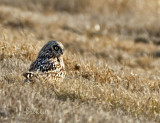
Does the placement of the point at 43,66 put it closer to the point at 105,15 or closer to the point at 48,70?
the point at 48,70

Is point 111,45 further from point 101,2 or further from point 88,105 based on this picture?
point 88,105

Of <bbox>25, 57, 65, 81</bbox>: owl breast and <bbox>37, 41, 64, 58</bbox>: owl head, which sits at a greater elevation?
<bbox>37, 41, 64, 58</bbox>: owl head

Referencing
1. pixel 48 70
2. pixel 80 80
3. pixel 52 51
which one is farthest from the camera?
pixel 52 51

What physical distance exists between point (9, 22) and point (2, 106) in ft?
32.9

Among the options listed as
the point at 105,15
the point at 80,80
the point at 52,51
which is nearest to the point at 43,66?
the point at 52,51

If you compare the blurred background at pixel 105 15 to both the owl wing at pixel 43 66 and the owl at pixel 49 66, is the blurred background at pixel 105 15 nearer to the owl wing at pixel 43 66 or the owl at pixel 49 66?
the owl at pixel 49 66

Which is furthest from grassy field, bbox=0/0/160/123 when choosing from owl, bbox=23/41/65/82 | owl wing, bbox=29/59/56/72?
owl wing, bbox=29/59/56/72

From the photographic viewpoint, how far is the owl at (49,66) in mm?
5645

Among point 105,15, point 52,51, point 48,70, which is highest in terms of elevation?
point 105,15

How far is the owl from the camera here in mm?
5645

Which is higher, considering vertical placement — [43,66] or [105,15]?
[105,15]

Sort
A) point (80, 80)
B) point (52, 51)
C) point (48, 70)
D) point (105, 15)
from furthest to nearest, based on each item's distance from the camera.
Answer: point (105, 15) → point (52, 51) → point (80, 80) → point (48, 70)

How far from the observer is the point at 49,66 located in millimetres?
5992

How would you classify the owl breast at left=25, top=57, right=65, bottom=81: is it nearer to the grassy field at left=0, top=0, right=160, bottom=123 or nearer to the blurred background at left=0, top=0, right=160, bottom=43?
the grassy field at left=0, top=0, right=160, bottom=123
